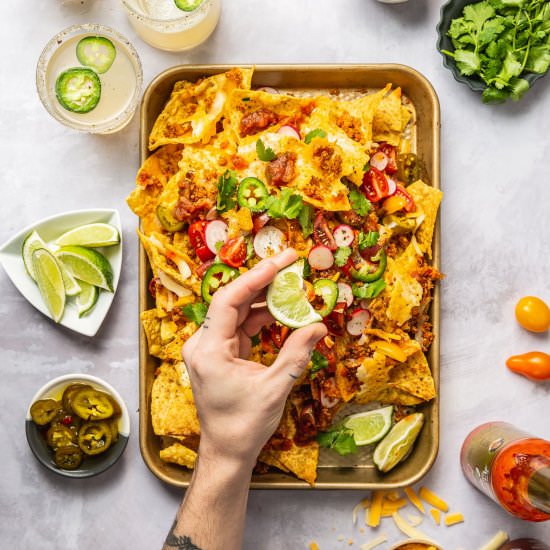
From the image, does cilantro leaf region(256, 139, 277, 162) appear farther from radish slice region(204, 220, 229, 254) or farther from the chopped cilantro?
the chopped cilantro

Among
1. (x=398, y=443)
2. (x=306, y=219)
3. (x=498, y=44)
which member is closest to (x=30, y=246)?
(x=306, y=219)

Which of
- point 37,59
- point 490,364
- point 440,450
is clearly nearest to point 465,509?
point 440,450

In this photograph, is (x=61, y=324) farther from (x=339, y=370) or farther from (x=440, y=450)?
(x=440, y=450)

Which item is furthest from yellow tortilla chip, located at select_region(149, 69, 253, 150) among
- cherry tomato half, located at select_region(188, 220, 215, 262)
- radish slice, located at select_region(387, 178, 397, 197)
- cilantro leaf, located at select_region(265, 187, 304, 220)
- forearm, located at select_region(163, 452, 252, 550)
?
forearm, located at select_region(163, 452, 252, 550)

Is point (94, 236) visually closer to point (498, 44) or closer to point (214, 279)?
point (214, 279)

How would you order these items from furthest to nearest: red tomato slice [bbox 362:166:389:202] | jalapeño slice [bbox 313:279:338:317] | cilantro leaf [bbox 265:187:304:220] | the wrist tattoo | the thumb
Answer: red tomato slice [bbox 362:166:389:202]
cilantro leaf [bbox 265:187:304:220]
jalapeño slice [bbox 313:279:338:317]
the wrist tattoo
the thumb

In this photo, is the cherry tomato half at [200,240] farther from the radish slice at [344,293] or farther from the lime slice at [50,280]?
the lime slice at [50,280]

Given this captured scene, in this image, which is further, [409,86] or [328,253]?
[409,86]
